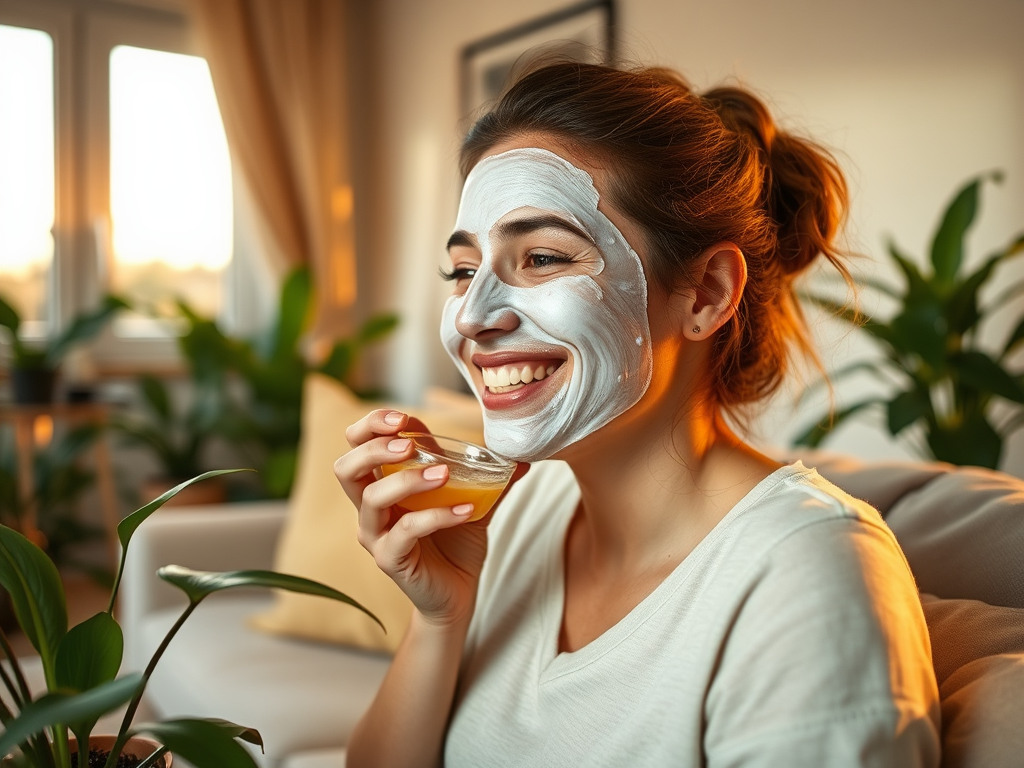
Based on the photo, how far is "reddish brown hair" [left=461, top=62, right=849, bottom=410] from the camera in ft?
3.14

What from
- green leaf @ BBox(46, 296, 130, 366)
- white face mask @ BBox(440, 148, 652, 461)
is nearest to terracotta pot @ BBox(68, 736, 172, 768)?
white face mask @ BBox(440, 148, 652, 461)

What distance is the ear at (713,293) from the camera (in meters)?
0.98

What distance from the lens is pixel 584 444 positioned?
97 cm

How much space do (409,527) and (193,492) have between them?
279 centimetres

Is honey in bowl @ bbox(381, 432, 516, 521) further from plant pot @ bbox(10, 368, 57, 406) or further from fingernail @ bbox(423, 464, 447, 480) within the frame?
plant pot @ bbox(10, 368, 57, 406)

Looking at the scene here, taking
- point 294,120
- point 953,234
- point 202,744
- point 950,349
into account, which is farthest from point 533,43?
point 202,744

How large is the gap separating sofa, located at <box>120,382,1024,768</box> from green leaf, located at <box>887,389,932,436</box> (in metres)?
0.42

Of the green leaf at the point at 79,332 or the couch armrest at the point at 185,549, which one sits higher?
the green leaf at the point at 79,332

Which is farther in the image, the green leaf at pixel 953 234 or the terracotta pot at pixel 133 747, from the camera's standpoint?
the green leaf at pixel 953 234

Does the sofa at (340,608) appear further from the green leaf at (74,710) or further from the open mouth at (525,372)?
the green leaf at (74,710)

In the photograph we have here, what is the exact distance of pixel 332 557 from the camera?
1835mm

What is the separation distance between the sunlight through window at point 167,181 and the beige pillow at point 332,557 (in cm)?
239

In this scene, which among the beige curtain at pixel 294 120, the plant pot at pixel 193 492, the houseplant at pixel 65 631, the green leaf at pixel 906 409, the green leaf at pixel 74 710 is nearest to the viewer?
the green leaf at pixel 74 710

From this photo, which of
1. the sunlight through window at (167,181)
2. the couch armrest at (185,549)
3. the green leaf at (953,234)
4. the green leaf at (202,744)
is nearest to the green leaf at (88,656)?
the green leaf at (202,744)
